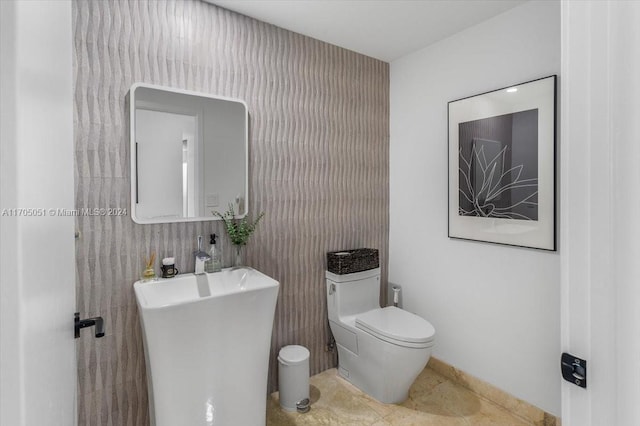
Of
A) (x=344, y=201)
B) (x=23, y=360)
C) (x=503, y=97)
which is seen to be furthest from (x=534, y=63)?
(x=23, y=360)

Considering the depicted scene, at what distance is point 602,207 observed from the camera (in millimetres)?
650

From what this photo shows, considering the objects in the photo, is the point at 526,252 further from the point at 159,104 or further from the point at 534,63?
the point at 159,104

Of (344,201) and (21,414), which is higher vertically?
(344,201)

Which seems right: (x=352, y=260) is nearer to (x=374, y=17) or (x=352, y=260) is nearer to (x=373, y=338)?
(x=373, y=338)

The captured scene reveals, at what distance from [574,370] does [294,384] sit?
5.25ft

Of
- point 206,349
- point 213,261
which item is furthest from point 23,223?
point 213,261

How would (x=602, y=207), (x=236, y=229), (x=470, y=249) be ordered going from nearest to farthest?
1. (x=602, y=207)
2. (x=236, y=229)
3. (x=470, y=249)

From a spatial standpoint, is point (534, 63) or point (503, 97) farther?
point (503, 97)

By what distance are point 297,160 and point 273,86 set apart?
500 mm

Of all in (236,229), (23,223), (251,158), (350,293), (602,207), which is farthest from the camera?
(350,293)

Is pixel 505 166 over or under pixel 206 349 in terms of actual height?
over

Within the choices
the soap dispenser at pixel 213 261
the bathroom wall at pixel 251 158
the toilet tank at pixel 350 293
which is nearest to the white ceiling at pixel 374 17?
the bathroom wall at pixel 251 158

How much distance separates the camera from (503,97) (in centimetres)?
195

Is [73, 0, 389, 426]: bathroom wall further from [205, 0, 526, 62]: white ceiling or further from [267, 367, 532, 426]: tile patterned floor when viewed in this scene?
[267, 367, 532, 426]: tile patterned floor
